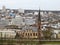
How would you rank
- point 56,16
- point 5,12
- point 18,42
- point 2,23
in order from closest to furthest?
1. point 18,42
2. point 2,23
3. point 5,12
4. point 56,16

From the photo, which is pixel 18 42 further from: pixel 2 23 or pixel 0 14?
pixel 0 14

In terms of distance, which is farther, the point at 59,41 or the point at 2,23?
the point at 2,23

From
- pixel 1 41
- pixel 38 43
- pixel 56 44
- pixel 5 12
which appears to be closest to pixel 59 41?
pixel 56 44

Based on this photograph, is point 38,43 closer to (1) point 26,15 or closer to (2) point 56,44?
(2) point 56,44

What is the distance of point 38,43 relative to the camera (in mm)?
2115

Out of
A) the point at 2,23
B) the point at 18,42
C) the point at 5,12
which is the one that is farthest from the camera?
the point at 5,12

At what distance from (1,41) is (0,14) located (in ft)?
29.3

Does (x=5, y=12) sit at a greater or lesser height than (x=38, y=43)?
lesser

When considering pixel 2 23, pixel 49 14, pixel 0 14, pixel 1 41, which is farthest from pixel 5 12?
pixel 1 41

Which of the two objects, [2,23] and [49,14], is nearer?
[2,23]

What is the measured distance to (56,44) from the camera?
6.93 feet

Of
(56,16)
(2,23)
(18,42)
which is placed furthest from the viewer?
(56,16)

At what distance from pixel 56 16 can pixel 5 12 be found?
3193 millimetres

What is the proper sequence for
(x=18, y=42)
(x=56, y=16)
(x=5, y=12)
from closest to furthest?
(x=18, y=42), (x=5, y=12), (x=56, y=16)
